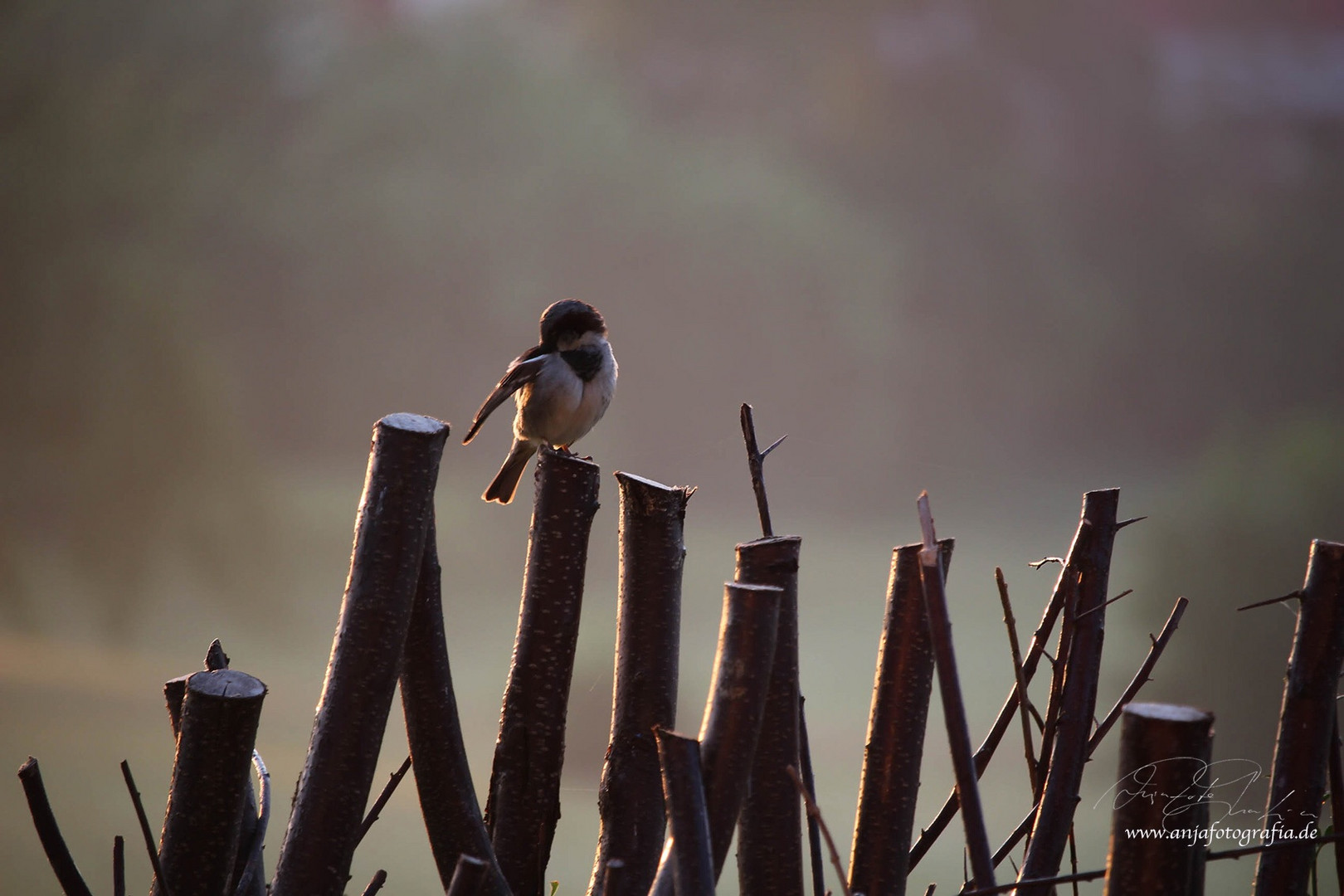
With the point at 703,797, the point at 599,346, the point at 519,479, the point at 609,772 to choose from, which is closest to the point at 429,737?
the point at 609,772

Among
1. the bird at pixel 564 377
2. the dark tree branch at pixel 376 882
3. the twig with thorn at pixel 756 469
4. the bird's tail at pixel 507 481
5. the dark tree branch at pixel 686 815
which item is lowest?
the dark tree branch at pixel 376 882

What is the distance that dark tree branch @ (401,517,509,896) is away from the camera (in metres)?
1.11

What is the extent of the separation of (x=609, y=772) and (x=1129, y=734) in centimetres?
56

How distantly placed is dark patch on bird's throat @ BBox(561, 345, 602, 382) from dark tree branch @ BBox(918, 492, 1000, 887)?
1941 millimetres

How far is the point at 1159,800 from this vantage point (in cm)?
68

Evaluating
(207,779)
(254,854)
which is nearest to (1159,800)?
(207,779)

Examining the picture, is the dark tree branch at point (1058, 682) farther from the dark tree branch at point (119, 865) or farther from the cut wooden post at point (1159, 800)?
the dark tree branch at point (119, 865)

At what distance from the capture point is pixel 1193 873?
75 centimetres

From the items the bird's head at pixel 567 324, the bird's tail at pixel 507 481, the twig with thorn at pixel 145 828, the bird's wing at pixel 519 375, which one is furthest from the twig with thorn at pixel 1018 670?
the bird's tail at pixel 507 481

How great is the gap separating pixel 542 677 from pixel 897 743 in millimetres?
375

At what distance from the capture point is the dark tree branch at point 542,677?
1149mm

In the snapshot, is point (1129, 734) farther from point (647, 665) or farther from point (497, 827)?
point (497, 827)

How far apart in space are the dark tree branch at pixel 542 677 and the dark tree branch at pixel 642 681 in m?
0.06

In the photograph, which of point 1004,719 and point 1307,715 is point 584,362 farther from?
point 1307,715
